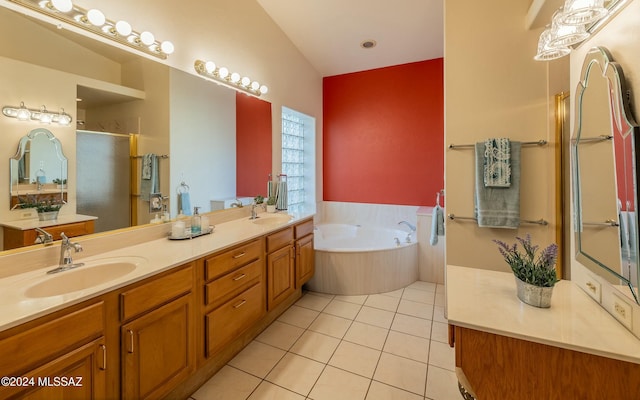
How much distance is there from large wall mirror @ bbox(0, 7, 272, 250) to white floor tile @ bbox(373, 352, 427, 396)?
180 centimetres

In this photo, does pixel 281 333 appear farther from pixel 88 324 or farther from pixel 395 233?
pixel 395 233

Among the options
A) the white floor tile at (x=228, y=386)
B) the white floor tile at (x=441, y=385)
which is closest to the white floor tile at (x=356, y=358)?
the white floor tile at (x=441, y=385)

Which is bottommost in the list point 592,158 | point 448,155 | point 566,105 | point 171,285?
point 171,285

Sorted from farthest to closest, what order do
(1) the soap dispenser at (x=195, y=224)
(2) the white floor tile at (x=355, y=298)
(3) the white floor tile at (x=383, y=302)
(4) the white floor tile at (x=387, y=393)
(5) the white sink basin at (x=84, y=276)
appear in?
(2) the white floor tile at (x=355, y=298) < (3) the white floor tile at (x=383, y=302) < (1) the soap dispenser at (x=195, y=224) < (4) the white floor tile at (x=387, y=393) < (5) the white sink basin at (x=84, y=276)

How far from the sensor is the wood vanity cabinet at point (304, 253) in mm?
2650

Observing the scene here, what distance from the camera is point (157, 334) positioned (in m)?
1.34

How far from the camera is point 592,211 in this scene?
114 centimetres

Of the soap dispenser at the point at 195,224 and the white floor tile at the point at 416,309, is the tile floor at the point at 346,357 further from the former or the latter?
the soap dispenser at the point at 195,224

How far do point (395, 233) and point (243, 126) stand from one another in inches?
95.6

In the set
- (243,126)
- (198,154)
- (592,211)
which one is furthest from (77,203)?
(592,211)

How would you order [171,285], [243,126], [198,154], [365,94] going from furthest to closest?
1. [365,94]
2. [243,126]
3. [198,154]
4. [171,285]

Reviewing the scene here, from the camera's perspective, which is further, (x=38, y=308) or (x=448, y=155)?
(x=448, y=155)

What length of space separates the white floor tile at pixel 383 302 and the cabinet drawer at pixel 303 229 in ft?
3.10

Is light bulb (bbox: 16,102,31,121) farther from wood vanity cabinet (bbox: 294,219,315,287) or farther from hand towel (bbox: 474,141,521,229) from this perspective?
hand towel (bbox: 474,141,521,229)
